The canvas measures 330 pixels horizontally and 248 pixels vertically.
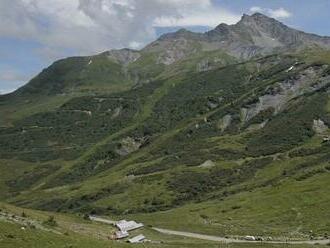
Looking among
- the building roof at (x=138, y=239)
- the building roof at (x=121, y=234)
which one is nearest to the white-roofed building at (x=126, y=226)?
the building roof at (x=121, y=234)

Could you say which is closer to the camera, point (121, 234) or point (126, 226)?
point (121, 234)

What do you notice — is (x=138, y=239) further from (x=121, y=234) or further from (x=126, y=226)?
(x=126, y=226)

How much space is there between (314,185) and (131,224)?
8219cm

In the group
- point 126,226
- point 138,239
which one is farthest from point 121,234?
point 126,226

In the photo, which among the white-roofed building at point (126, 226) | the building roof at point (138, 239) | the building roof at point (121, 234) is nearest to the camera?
the building roof at point (138, 239)

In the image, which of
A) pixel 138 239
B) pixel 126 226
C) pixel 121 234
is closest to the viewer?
pixel 138 239

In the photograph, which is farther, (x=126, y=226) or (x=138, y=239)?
(x=126, y=226)

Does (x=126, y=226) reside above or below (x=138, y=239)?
above

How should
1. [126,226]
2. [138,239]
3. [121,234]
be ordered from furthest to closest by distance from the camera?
[126,226]
[121,234]
[138,239]

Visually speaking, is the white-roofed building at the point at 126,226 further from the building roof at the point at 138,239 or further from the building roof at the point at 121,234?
the building roof at the point at 138,239

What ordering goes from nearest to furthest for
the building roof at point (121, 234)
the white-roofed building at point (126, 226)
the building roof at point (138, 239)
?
the building roof at point (138, 239) < the building roof at point (121, 234) < the white-roofed building at point (126, 226)

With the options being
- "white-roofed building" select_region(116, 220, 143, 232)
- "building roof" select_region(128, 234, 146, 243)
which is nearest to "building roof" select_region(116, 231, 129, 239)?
"building roof" select_region(128, 234, 146, 243)

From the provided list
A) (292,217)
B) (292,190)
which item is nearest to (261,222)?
(292,217)

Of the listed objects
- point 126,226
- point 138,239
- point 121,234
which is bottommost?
point 138,239
